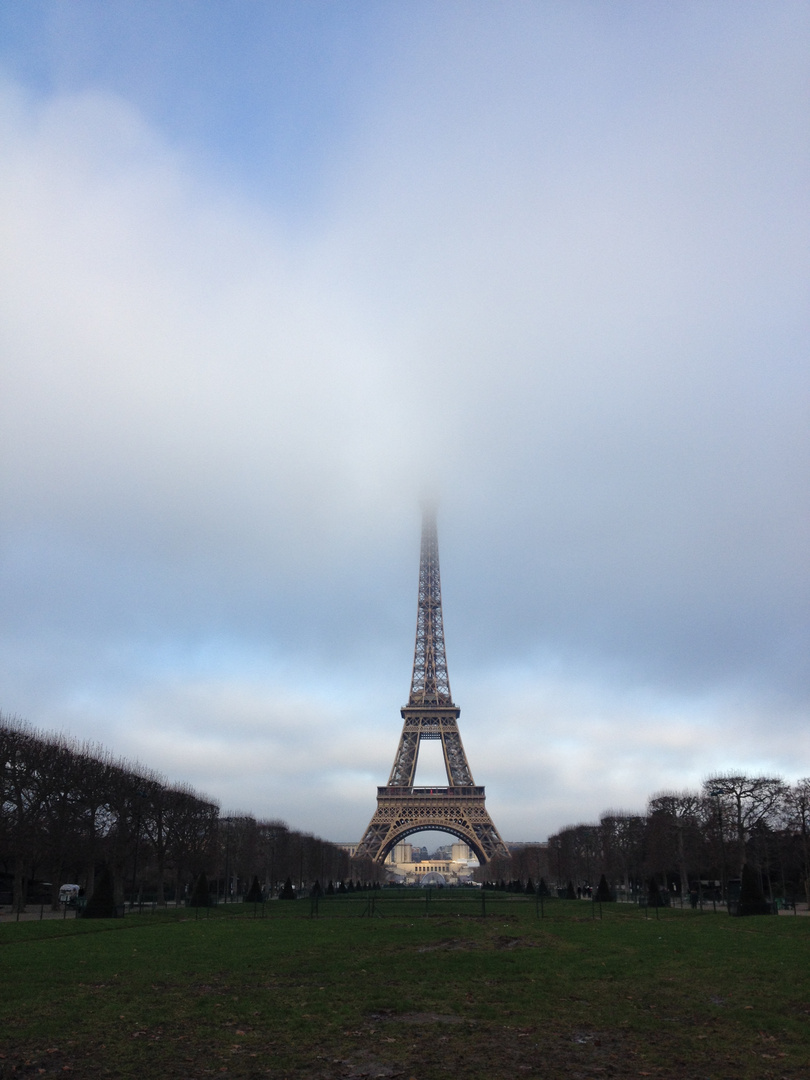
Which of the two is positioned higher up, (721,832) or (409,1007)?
(721,832)

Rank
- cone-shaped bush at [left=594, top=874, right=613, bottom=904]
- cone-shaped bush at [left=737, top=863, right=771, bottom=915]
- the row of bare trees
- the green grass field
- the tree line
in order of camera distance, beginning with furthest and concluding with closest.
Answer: the row of bare trees
cone-shaped bush at [left=594, top=874, right=613, bottom=904]
the tree line
cone-shaped bush at [left=737, top=863, right=771, bottom=915]
the green grass field

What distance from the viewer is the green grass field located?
12555mm

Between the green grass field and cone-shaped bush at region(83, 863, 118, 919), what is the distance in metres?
12.5

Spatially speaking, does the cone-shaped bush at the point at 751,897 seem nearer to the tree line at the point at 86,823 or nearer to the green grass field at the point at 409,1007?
the green grass field at the point at 409,1007

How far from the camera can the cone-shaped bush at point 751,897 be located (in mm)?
44875

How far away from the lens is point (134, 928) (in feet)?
126

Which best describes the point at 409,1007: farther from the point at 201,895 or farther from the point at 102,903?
the point at 201,895

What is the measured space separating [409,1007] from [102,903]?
32117 millimetres

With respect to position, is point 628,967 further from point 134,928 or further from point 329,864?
point 329,864

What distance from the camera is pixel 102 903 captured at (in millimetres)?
43312

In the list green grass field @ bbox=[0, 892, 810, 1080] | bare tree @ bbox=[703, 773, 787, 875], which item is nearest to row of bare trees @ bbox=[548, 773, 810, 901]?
bare tree @ bbox=[703, 773, 787, 875]

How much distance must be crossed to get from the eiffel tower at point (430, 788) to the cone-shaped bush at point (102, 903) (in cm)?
8189

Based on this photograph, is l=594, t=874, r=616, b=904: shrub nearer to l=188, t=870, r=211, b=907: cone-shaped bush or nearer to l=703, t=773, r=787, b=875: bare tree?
l=703, t=773, r=787, b=875: bare tree

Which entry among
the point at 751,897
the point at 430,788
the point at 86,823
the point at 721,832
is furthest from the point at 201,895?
the point at 430,788
